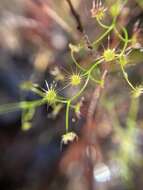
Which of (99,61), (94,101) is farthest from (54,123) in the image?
(99,61)

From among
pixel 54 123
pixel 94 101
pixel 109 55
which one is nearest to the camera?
pixel 109 55

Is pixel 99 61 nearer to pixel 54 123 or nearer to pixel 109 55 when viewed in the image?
pixel 109 55

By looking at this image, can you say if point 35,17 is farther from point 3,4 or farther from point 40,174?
point 40,174

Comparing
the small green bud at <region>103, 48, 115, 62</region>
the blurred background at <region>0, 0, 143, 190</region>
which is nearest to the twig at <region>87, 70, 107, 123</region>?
the blurred background at <region>0, 0, 143, 190</region>

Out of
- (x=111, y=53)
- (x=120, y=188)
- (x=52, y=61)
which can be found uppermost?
(x=52, y=61)

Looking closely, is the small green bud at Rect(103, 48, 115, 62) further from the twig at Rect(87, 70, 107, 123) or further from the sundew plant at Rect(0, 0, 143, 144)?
the twig at Rect(87, 70, 107, 123)

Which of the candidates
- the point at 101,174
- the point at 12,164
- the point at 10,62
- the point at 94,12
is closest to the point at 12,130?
the point at 12,164

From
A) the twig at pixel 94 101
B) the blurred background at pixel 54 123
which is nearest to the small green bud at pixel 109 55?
the twig at pixel 94 101

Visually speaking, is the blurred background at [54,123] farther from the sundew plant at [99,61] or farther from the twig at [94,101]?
the sundew plant at [99,61]
